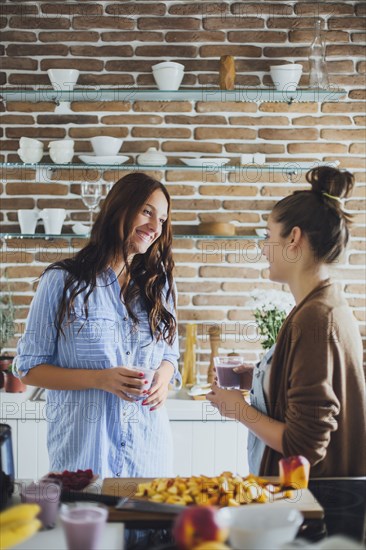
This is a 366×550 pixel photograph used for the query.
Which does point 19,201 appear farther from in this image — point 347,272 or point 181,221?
point 347,272

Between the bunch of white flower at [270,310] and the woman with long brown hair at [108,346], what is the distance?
108 centimetres

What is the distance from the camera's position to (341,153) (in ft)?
11.4

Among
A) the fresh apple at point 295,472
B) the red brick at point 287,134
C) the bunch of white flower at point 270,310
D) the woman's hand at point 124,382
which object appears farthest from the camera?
the red brick at point 287,134

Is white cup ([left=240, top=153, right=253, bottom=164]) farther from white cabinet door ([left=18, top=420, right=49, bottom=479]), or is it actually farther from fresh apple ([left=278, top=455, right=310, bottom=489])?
fresh apple ([left=278, top=455, right=310, bottom=489])

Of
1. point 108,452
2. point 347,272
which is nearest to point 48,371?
point 108,452

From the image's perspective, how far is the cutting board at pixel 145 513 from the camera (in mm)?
1320

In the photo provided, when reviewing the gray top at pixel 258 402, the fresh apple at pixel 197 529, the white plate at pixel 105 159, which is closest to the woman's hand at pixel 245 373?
the gray top at pixel 258 402

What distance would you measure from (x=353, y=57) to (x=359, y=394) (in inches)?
94.1

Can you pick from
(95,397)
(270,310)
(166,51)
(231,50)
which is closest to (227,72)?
(231,50)

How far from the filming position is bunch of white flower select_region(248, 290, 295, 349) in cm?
313

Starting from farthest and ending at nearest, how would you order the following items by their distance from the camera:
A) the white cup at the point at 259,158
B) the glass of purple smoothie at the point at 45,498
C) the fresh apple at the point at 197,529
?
the white cup at the point at 259,158 < the glass of purple smoothie at the point at 45,498 < the fresh apple at the point at 197,529

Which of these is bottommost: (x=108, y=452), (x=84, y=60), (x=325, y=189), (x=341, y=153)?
(x=108, y=452)

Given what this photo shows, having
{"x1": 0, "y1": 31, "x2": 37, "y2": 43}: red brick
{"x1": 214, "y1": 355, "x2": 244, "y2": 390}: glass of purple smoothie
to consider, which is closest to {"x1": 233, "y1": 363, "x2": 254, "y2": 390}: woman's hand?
{"x1": 214, "y1": 355, "x2": 244, "y2": 390}: glass of purple smoothie

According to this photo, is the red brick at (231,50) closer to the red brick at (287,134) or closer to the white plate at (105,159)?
the red brick at (287,134)
